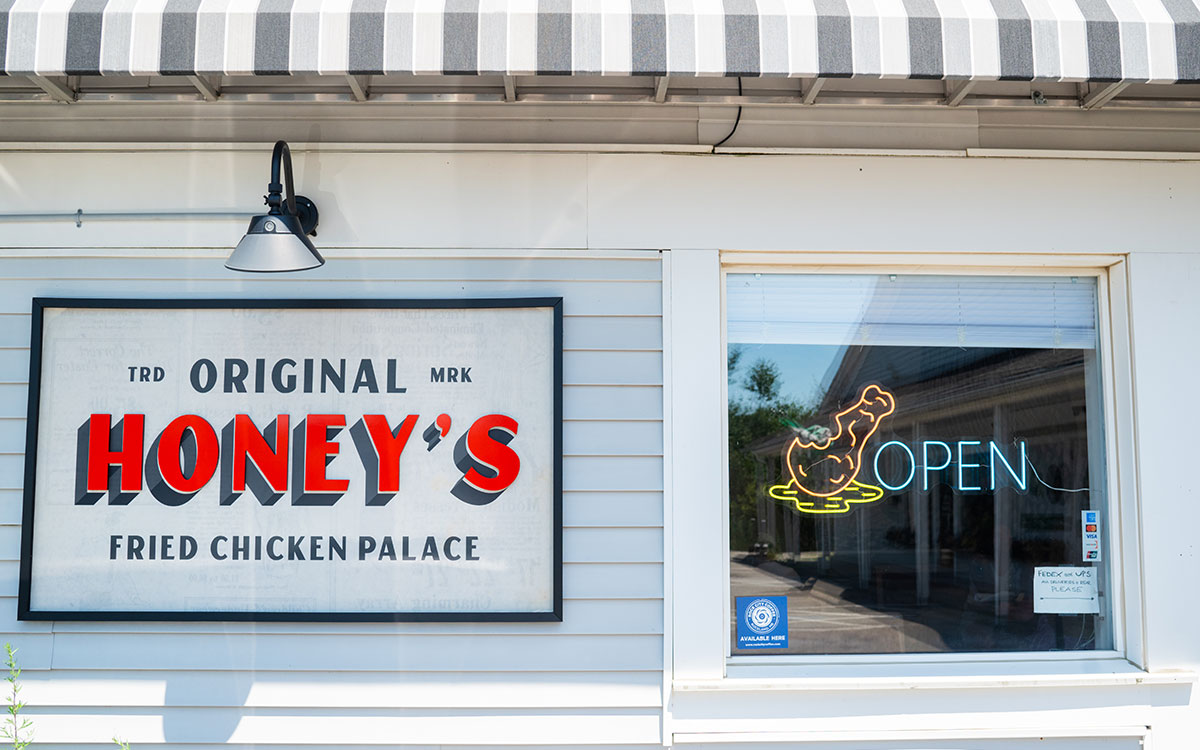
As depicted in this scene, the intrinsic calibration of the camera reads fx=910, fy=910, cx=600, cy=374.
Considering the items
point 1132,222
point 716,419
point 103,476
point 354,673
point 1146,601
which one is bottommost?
point 354,673

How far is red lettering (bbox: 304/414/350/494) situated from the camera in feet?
11.2

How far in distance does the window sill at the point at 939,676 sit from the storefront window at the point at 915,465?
0.08m

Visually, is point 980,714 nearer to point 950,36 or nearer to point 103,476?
point 950,36

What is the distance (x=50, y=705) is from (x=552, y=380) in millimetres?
2195

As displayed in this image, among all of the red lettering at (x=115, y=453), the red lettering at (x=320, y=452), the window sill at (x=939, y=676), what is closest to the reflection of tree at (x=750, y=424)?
the window sill at (x=939, y=676)

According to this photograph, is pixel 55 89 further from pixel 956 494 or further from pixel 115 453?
pixel 956 494

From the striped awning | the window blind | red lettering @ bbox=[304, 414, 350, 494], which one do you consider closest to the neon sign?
the window blind

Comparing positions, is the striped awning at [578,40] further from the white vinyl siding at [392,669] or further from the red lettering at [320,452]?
the white vinyl siding at [392,669]

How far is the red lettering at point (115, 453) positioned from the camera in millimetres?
3396

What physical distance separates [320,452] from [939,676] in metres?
2.47

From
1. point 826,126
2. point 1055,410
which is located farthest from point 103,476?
point 1055,410

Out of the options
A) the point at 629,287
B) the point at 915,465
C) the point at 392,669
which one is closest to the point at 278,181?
the point at 629,287

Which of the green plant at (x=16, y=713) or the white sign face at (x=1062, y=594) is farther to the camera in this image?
the white sign face at (x=1062, y=594)

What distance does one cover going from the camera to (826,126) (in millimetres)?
3564
